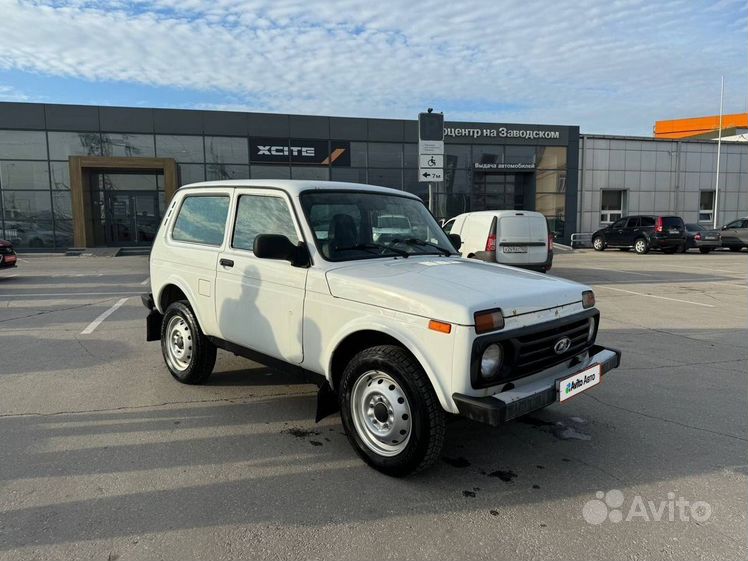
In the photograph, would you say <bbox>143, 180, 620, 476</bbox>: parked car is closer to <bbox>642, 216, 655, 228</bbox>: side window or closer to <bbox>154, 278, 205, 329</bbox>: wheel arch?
<bbox>154, 278, 205, 329</bbox>: wheel arch

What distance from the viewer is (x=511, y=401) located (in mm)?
3098

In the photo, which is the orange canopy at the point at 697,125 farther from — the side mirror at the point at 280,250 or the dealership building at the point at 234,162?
the side mirror at the point at 280,250

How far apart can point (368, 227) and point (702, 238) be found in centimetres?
2437

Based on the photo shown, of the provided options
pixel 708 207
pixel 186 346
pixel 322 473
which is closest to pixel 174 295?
pixel 186 346

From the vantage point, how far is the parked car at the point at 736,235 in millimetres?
24275

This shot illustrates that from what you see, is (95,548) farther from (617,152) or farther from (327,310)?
(617,152)

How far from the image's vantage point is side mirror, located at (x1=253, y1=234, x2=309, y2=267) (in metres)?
3.76

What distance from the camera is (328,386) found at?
392 centimetres

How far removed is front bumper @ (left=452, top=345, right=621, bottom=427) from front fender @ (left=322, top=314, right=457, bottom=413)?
100 mm

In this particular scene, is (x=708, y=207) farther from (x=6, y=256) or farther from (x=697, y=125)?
(x=6, y=256)

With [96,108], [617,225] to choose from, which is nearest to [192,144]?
[96,108]

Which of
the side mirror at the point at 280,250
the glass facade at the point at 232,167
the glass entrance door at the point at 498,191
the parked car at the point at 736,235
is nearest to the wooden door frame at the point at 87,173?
the glass facade at the point at 232,167

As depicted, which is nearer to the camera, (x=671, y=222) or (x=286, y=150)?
(x=671, y=222)

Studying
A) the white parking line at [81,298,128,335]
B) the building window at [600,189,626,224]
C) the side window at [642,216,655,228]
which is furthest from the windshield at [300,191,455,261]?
the building window at [600,189,626,224]
